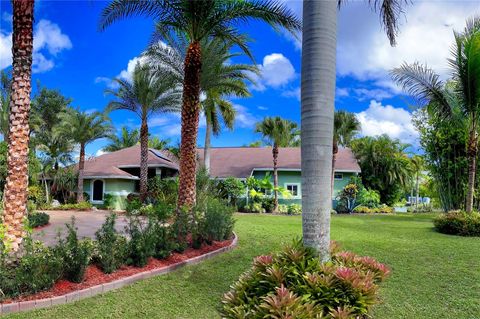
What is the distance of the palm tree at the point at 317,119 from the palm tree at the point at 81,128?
84.7 feet

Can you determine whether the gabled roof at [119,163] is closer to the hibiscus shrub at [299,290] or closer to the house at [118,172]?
the house at [118,172]

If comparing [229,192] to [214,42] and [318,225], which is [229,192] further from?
[318,225]

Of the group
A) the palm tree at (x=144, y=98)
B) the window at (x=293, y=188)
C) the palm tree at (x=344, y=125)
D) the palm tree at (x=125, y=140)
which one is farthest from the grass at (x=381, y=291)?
the palm tree at (x=125, y=140)

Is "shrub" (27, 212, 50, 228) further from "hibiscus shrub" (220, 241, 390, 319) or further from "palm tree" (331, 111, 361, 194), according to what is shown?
"palm tree" (331, 111, 361, 194)

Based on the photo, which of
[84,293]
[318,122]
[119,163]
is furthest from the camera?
[119,163]

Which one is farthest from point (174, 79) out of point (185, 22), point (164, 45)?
point (185, 22)

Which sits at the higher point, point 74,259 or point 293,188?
point 293,188

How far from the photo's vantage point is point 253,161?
3484cm

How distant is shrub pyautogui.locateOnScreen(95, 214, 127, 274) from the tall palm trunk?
12.8 feet

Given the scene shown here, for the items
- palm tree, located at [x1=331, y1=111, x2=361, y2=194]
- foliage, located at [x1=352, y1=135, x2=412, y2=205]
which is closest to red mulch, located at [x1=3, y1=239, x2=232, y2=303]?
palm tree, located at [x1=331, y1=111, x2=361, y2=194]

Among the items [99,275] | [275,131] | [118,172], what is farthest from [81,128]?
[99,275]

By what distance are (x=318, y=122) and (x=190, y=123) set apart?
23.0 feet

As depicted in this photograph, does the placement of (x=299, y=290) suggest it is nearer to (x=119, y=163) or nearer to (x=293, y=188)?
(x=293, y=188)

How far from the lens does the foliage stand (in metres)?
37.9
